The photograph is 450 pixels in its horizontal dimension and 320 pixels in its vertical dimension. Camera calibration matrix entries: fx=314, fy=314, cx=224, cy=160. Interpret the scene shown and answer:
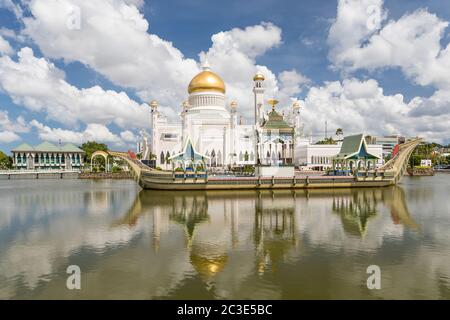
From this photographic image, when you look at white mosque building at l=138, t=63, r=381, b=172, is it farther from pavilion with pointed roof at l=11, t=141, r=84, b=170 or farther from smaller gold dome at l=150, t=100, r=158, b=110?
pavilion with pointed roof at l=11, t=141, r=84, b=170

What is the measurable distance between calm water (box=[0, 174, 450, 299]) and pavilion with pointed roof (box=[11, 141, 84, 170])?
88553 millimetres

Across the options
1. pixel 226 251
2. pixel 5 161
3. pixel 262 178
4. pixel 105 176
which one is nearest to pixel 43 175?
pixel 105 176

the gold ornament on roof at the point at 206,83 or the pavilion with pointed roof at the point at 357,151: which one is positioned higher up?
the gold ornament on roof at the point at 206,83

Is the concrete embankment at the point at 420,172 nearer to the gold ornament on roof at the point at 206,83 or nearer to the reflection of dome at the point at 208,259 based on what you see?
the gold ornament on roof at the point at 206,83

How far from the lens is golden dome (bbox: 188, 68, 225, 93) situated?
77.6m

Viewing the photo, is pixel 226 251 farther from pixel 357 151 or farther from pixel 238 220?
pixel 357 151

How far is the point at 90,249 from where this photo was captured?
14.4m

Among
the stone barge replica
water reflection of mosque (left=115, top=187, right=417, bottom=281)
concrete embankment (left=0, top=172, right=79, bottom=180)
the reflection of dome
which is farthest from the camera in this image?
concrete embankment (left=0, top=172, right=79, bottom=180)

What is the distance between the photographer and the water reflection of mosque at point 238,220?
1348cm

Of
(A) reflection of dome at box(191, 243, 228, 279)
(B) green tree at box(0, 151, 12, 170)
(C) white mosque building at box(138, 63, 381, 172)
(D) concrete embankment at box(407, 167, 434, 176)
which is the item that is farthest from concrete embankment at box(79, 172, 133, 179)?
(D) concrete embankment at box(407, 167, 434, 176)

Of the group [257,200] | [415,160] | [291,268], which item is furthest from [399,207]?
[415,160]

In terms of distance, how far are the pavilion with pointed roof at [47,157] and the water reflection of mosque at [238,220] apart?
86.6 m

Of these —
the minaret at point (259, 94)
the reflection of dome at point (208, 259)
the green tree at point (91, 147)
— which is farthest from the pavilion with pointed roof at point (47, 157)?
the reflection of dome at point (208, 259)
